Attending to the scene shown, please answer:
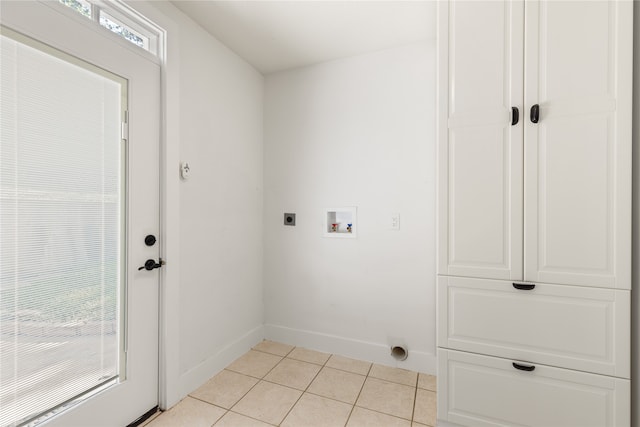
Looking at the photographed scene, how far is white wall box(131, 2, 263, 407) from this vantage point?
5.81ft

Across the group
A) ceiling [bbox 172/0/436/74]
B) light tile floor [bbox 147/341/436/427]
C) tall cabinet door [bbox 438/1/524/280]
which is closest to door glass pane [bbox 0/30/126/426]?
light tile floor [bbox 147/341/436/427]

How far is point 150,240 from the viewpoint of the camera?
1.67m

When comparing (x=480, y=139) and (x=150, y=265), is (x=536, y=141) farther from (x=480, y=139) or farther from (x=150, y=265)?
(x=150, y=265)

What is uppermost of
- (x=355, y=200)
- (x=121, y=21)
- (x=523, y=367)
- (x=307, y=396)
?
(x=121, y=21)

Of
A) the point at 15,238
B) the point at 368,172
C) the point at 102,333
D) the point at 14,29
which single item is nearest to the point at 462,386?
the point at 368,172

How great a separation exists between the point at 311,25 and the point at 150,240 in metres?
1.75

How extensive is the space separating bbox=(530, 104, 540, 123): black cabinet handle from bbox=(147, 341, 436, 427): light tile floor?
1691 millimetres

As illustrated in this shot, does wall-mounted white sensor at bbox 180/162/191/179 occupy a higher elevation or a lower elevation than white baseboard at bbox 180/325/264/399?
higher

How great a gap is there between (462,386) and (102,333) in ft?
6.10

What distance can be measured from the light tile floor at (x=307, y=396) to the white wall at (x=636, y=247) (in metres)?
0.92

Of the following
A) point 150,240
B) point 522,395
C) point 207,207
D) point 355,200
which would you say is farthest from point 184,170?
point 522,395

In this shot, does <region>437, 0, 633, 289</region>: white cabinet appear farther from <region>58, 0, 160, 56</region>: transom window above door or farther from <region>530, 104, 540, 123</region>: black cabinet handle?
<region>58, 0, 160, 56</region>: transom window above door

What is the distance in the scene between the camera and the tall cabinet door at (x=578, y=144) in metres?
1.24

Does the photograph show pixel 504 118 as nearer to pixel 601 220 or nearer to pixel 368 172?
pixel 601 220
